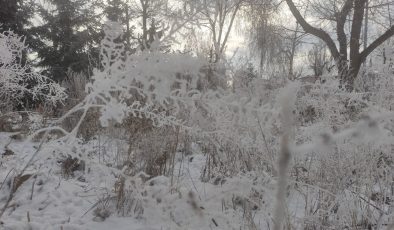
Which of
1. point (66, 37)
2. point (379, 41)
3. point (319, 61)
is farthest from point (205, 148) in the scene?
point (66, 37)

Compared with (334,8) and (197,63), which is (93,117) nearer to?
(197,63)

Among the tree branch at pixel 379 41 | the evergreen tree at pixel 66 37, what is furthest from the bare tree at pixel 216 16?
the evergreen tree at pixel 66 37

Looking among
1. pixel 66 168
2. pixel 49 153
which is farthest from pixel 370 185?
pixel 66 168

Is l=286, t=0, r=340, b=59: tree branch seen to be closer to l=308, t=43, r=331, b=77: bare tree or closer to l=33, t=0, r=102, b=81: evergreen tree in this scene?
l=308, t=43, r=331, b=77: bare tree

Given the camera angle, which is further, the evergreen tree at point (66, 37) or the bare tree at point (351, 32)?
the evergreen tree at point (66, 37)

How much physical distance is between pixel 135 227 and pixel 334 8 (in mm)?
8801

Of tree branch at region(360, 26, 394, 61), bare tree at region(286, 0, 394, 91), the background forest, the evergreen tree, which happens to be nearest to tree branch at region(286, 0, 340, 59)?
bare tree at region(286, 0, 394, 91)

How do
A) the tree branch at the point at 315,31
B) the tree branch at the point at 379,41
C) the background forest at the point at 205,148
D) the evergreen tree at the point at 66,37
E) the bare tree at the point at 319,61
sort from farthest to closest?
the evergreen tree at the point at 66,37 < the tree branch at the point at 315,31 < the tree branch at the point at 379,41 < the bare tree at the point at 319,61 < the background forest at the point at 205,148

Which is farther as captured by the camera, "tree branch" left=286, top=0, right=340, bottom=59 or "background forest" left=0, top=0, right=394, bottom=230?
"tree branch" left=286, top=0, right=340, bottom=59

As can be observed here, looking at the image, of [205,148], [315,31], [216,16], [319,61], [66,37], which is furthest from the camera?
[66,37]

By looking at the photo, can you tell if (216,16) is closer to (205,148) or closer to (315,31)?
(205,148)

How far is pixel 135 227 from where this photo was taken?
2.00 m

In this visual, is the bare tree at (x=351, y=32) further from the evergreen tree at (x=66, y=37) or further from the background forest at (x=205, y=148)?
the evergreen tree at (x=66, y=37)

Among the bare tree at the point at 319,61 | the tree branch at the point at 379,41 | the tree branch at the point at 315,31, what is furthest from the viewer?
the tree branch at the point at 315,31
